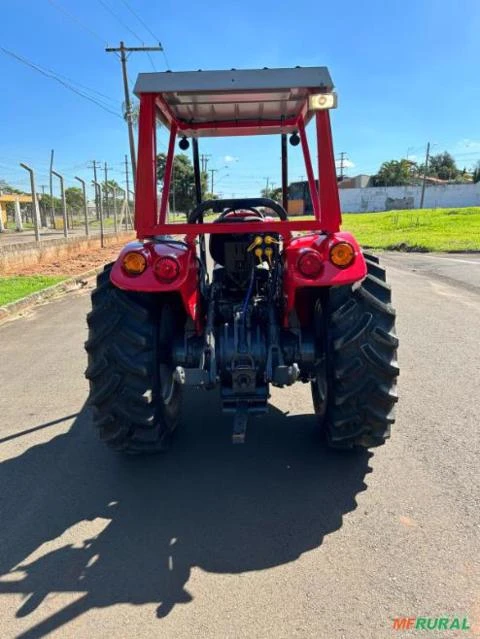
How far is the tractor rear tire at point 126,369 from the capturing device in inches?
117

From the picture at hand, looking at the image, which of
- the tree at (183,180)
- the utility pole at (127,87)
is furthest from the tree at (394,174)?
the tree at (183,180)

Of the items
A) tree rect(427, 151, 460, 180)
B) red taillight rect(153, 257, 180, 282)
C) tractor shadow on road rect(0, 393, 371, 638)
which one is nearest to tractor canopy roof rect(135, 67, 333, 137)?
red taillight rect(153, 257, 180, 282)

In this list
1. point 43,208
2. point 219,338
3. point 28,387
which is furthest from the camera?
point 43,208

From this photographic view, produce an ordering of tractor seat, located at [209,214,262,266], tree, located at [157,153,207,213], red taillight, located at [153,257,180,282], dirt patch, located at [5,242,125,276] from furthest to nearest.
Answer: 1. dirt patch, located at [5,242,125,276]
2. tree, located at [157,153,207,213]
3. tractor seat, located at [209,214,262,266]
4. red taillight, located at [153,257,180,282]

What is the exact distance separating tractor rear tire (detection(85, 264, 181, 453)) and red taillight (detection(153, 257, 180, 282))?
0.28m

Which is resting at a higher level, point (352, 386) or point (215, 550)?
point (352, 386)

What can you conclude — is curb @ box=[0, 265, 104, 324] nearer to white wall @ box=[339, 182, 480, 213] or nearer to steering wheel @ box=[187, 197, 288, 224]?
steering wheel @ box=[187, 197, 288, 224]

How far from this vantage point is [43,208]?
48.8 m

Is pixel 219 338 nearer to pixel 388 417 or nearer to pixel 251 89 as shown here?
pixel 388 417

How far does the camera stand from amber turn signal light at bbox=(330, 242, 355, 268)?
112 inches

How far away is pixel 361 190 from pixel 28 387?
74326mm

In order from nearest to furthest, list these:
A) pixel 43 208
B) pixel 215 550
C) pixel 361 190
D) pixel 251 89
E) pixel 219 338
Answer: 1. pixel 215 550
2. pixel 251 89
3. pixel 219 338
4. pixel 43 208
5. pixel 361 190

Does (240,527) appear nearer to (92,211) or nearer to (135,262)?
(135,262)

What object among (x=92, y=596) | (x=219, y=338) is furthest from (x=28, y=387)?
(x=92, y=596)
